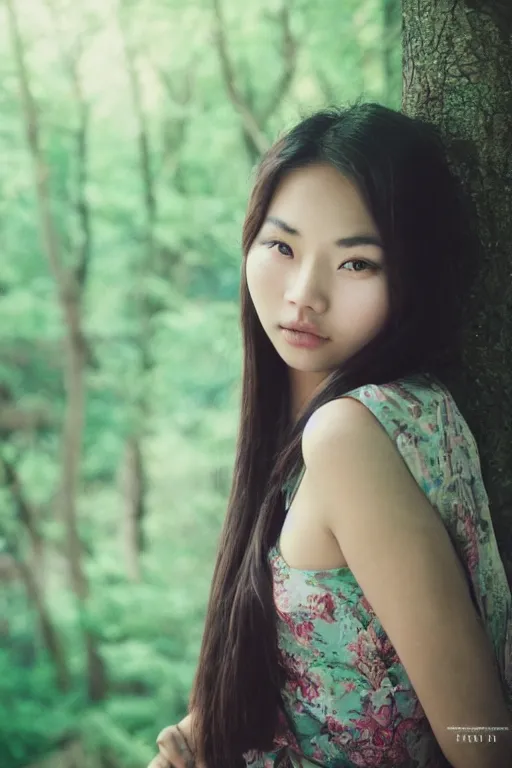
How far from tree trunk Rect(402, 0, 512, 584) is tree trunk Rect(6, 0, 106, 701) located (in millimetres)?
2793

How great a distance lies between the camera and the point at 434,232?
104 centimetres

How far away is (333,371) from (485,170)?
366 millimetres

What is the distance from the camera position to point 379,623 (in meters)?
0.97

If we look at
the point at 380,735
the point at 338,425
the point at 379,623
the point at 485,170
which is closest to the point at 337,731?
the point at 380,735

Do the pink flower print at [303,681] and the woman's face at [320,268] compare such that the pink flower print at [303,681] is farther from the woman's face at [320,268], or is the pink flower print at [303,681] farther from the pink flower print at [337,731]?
the woman's face at [320,268]

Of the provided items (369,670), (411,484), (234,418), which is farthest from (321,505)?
(234,418)

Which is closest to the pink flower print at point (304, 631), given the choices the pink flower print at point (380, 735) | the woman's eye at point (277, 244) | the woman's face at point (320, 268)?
the pink flower print at point (380, 735)

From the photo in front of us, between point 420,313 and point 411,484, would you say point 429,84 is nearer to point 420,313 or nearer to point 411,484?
point 420,313

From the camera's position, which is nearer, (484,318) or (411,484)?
(411,484)

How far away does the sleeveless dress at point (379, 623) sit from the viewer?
957mm

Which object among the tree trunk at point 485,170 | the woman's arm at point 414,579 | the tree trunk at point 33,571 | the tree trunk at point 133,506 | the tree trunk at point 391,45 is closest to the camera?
the woman's arm at point 414,579

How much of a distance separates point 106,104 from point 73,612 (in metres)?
2.41

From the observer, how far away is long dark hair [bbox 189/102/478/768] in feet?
3.30

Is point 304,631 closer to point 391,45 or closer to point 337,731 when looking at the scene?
point 337,731
